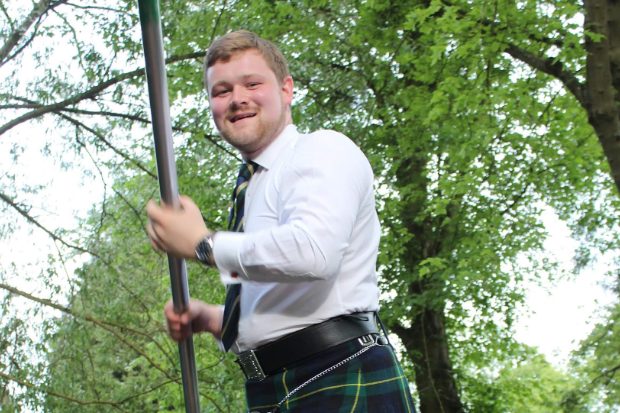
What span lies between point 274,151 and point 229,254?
0.32 m

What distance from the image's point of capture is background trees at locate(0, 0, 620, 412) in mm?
6512

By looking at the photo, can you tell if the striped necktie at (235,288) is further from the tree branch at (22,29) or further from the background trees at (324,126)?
the tree branch at (22,29)

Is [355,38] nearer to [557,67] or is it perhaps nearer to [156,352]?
[557,67]

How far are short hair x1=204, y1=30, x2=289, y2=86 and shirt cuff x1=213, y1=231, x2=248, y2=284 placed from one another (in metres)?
0.38

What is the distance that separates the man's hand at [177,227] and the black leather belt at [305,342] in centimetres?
27

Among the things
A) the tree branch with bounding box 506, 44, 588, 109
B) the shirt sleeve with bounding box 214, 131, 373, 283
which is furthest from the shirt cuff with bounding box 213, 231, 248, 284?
the tree branch with bounding box 506, 44, 588, 109

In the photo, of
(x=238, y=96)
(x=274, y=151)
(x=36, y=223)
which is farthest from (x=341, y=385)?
(x=36, y=223)

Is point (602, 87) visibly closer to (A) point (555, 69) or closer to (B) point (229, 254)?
(A) point (555, 69)

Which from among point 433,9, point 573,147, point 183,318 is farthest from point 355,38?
point 183,318

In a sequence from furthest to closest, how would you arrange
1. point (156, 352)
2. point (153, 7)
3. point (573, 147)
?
point (573, 147)
point (156, 352)
point (153, 7)

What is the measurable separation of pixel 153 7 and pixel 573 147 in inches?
345

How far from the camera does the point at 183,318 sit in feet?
6.68

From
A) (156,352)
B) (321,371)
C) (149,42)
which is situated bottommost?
(321,371)

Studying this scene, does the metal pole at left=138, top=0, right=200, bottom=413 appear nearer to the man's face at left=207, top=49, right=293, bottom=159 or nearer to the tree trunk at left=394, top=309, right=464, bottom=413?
the man's face at left=207, top=49, right=293, bottom=159
